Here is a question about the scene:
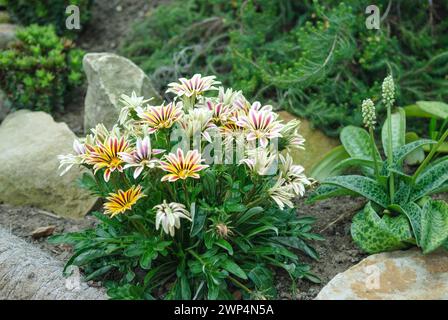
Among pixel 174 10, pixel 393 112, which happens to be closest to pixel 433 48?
pixel 393 112

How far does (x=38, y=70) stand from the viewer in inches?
182

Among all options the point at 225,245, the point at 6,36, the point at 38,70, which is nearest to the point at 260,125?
the point at 225,245

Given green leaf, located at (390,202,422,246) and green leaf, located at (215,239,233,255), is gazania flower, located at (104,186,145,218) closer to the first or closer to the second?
green leaf, located at (215,239,233,255)

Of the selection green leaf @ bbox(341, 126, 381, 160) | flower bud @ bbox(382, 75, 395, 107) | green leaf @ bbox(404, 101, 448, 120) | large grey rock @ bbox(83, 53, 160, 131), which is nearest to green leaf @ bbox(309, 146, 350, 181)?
green leaf @ bbox(341, 126, 381, 160)

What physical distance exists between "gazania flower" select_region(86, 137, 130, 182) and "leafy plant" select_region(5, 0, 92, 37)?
105 inches

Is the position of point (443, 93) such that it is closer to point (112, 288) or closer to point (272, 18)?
point (272, 18)

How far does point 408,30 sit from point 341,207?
154cm

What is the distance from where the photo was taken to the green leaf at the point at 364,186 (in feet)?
11.0

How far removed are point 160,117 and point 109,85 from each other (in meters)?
1.31

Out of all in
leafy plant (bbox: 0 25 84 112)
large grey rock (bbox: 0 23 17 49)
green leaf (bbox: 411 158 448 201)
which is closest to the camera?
green leaf (bbox: 411 158 448 201)

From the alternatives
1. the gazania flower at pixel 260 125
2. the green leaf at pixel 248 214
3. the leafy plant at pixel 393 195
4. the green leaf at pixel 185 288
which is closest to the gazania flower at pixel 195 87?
the gazania flower at pixel 260 125

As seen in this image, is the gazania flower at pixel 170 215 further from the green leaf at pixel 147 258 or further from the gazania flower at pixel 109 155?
the gazania flower at pixel 109 155

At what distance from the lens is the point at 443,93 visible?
430 centimetres

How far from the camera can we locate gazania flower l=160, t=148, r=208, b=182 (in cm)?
284
